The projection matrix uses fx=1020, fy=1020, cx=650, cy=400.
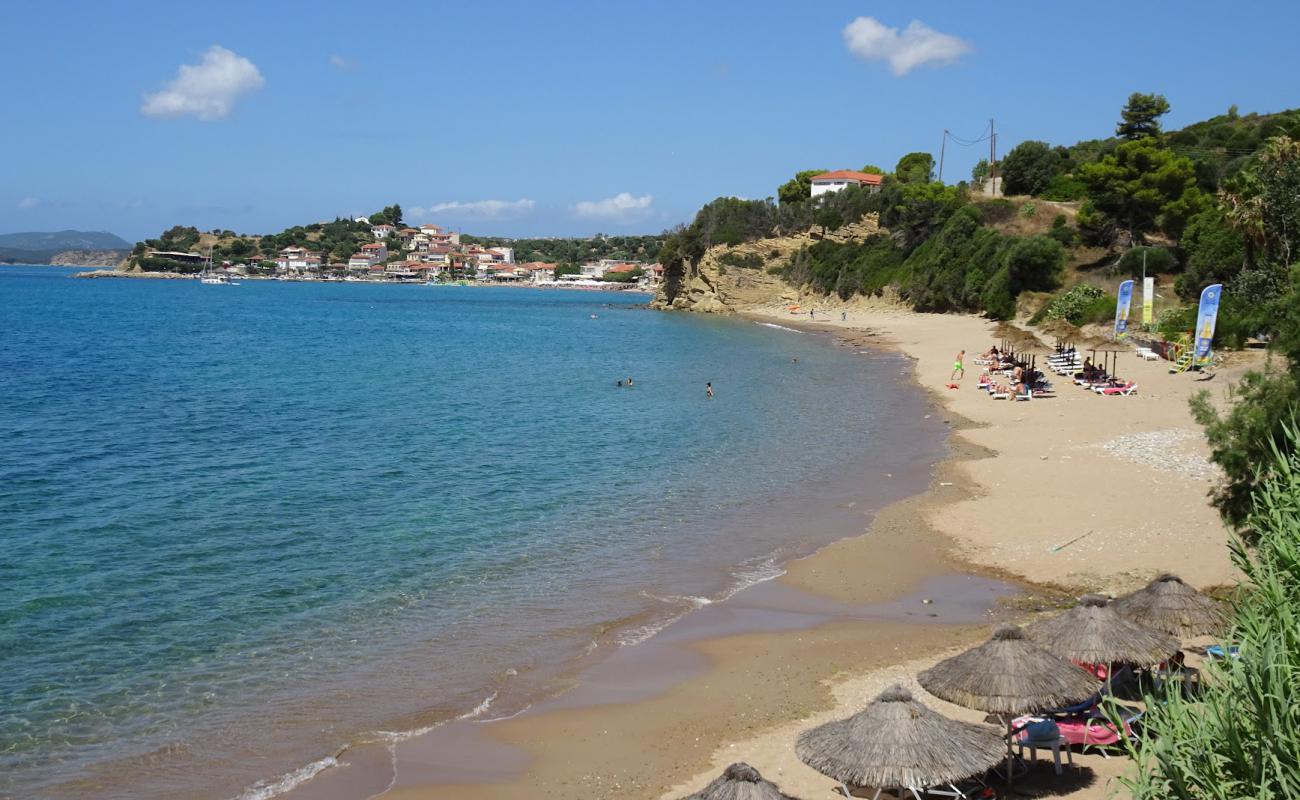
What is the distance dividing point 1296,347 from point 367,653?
13.1 metres

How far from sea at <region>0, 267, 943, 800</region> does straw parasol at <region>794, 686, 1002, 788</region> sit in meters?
5.10

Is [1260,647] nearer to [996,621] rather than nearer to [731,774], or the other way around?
[731,774]

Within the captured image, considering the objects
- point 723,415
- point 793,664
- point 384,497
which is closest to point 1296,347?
point 793,664

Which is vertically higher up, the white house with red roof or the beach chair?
the white house with red roof

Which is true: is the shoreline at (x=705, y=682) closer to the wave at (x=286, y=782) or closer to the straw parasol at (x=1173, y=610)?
the wave at (x=286, y=782)

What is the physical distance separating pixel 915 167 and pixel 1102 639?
11718 centimetres

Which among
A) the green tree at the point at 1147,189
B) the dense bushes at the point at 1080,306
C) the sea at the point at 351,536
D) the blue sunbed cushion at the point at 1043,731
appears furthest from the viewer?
the green tree at the point at 1147,189

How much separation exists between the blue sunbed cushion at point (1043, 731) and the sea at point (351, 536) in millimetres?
5884

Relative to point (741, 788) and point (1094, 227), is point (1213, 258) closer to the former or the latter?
point (1094, 227)

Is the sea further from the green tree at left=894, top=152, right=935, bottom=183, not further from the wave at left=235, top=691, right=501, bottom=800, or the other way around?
the green tree at left=894, top=152, right=935, bottom=183

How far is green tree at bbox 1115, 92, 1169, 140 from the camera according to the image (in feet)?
240

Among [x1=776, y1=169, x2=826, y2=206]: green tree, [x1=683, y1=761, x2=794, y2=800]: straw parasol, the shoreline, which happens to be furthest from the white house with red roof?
[x1=683, y1=761, x2=794, y2=800]: straw parasol

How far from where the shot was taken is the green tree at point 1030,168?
277ft

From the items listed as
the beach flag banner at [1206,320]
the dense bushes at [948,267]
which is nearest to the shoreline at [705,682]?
the beach flag banner at [1206,320]
